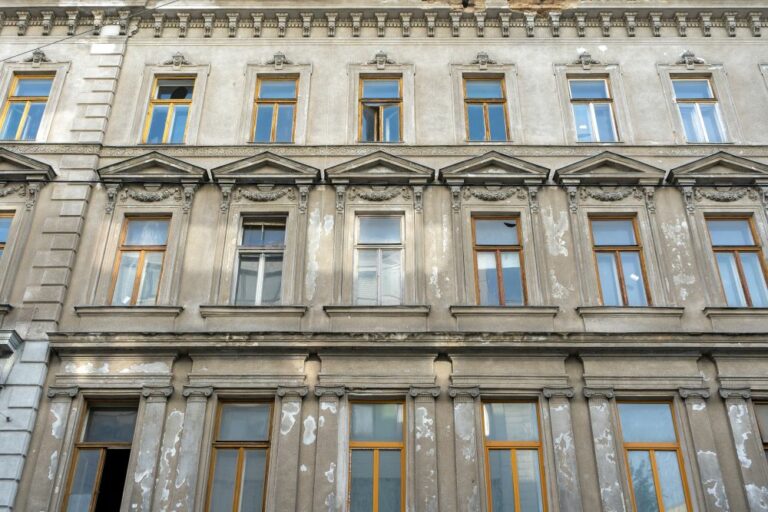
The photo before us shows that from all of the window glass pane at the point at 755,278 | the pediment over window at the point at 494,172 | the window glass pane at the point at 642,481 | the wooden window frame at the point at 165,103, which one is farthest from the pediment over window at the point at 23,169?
the window glass pane at the point at 755,278

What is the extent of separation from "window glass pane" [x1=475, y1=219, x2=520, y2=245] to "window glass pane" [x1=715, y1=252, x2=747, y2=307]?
361 centimetres

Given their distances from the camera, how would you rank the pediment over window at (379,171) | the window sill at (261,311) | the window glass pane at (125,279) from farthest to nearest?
the pediment over window at (379,171)
the window glass pane at (125,279)
the window sill at (261,311)

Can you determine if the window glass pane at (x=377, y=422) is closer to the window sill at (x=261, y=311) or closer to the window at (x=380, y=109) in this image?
the window sill at (x=261, y=311)

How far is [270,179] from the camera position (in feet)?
44.4

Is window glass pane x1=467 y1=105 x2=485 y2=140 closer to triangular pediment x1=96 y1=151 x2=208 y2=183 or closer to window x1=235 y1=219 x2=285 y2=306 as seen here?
window x1=235 y1=219 x2=285 y2=306

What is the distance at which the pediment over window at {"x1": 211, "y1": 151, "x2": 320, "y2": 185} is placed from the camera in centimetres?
1350

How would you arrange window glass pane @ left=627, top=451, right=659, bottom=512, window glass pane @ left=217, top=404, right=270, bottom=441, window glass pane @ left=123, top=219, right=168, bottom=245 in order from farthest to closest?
window glass pane @ left=123, top=219, right=168, bottom=245 < window glass pane @ left=217, top=404, right=270, bottom=441 < window glass pane @ left=627, top=451, right=659, bottom=512

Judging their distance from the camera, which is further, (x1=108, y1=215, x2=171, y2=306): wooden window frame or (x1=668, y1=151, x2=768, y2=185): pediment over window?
(x1=668, y1=151, x2=768, y2=185): pediment over window

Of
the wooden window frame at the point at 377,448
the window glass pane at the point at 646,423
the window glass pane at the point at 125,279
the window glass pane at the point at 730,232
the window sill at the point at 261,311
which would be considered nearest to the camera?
the wooden window frame at the point at 377,448

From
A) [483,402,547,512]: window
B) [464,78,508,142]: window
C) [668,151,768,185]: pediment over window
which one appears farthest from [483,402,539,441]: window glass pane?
[464,78,508,142]: window

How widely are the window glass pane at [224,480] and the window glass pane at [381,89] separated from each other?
7701 millimetres

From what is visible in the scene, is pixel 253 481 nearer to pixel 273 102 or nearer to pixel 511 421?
pixel 511 421

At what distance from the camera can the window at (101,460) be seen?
10.9 m

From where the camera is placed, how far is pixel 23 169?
1359cm
